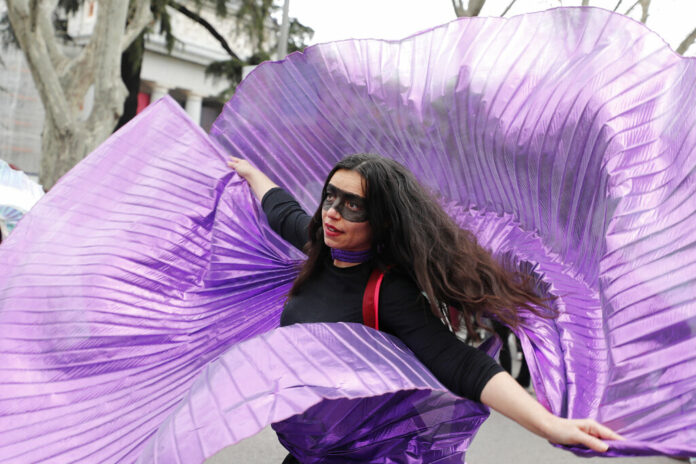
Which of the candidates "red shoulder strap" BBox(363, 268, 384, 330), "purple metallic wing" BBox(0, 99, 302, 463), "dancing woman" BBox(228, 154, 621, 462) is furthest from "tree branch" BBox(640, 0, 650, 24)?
"red shoulder strap" BBox(363, 268, 384, 330)

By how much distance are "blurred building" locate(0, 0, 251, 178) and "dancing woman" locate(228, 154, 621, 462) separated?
1075 centimetres

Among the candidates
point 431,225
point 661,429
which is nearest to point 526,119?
point 431,225

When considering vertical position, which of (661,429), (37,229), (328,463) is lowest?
(328,463)

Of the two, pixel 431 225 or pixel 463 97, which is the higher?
pixel 463 97

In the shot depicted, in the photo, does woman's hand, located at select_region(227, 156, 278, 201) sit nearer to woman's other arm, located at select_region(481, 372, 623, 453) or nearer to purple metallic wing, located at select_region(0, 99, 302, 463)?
purple metallic wing, located at select_region(0, 99, 302, 463)

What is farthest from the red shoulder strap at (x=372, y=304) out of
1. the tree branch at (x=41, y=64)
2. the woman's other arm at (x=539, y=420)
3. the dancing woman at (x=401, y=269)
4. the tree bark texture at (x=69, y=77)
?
the tree branch at (x=41, y=64)

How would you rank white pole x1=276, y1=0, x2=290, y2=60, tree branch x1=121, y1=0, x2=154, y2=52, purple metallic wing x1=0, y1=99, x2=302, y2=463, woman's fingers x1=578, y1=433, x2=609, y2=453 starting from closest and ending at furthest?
woman's fingers x1=578, y1=433, x2=609, y2=453
purple metallic wing x1=0, y1=99, x2=302, y2=463
tree branch x1=121, y1=0, x2=154, y2=52
white pole x1=276, y1=0, x2=290, y2=60

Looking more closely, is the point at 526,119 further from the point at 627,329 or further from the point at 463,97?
the point at 627,329

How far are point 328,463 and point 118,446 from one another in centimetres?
62

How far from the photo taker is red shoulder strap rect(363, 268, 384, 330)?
180cm

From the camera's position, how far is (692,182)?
1533mm

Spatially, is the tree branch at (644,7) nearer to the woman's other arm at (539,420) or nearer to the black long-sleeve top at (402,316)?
the black long-sleeve top at (402,316)

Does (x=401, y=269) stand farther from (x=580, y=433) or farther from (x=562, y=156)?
(x=580, y=433)

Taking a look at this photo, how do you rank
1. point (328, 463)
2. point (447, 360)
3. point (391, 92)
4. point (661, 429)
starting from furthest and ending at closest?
point (391, 92) < point (328, 463) < point (447, 360) < point (661, 429)
